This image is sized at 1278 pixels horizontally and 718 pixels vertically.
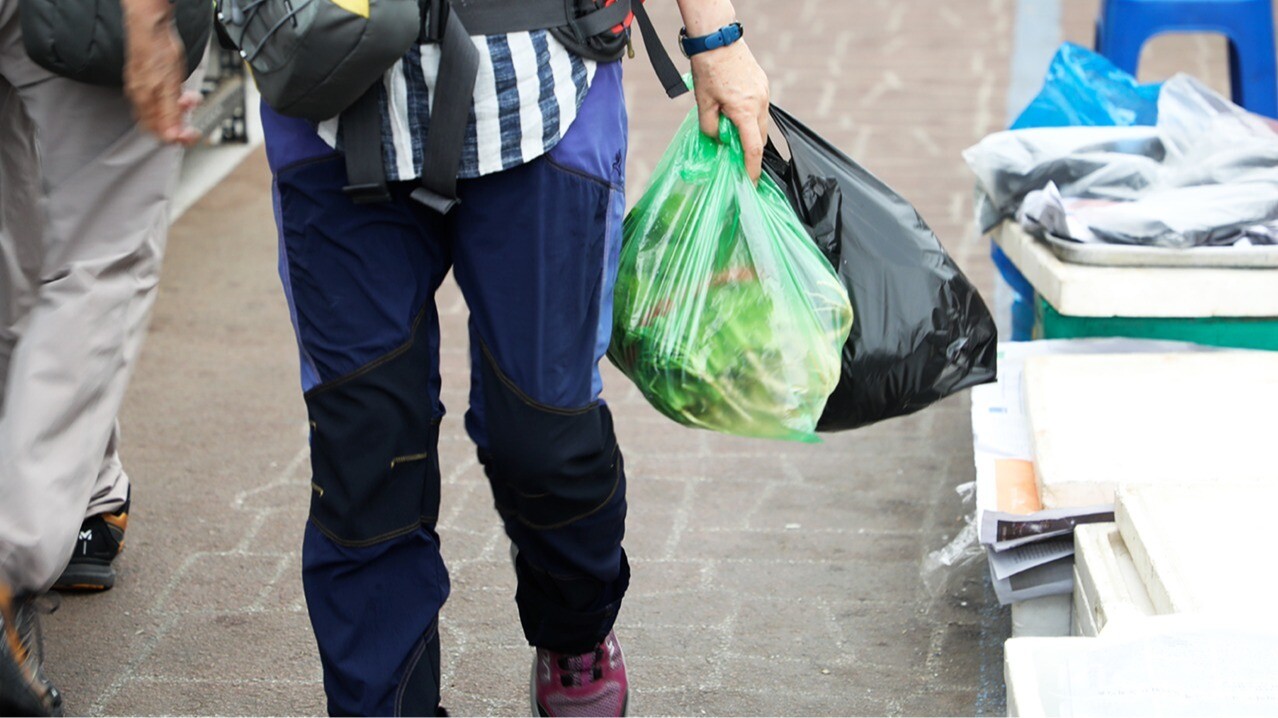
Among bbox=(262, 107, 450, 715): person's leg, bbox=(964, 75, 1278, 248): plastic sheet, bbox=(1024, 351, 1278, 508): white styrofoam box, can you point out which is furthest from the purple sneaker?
bbox=(964, 75, 1278, 248): plastic sheet

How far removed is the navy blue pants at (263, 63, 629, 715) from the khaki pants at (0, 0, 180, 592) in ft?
1.38

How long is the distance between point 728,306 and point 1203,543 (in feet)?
2.54

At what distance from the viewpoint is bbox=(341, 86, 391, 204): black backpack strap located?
1.99 meters

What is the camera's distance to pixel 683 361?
7.72 feet

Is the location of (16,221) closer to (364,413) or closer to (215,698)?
(215,698)

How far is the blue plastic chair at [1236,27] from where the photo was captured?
4.09 metres

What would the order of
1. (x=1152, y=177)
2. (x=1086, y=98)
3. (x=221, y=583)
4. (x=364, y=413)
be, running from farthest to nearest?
(x=1086, y=98)
(x=1152, y=177)
(x=221, y=583)
(x=364, y=413)

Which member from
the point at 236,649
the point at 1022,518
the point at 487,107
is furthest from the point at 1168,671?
the point at 236,649

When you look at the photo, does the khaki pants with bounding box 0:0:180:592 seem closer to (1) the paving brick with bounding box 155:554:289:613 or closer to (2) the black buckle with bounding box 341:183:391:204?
(1) the paving brick with bounding box 155:554:289:613

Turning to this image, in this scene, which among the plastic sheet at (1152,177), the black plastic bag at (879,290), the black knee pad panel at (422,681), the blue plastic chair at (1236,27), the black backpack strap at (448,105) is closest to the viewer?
the black backpack strap at (448,105)

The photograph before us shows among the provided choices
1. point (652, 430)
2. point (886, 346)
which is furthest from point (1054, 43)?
point (886, 346)

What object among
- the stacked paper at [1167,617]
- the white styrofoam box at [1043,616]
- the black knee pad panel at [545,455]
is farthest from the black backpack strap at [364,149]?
the white styrofoam box at [1043,616]

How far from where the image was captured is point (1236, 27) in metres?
4.09

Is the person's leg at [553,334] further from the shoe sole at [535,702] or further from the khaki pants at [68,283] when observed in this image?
the khaki pants at [68,283]
